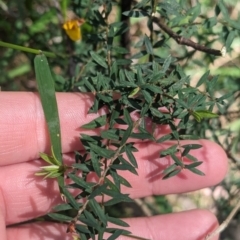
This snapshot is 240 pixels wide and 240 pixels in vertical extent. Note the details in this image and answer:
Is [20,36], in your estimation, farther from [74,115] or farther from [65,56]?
[74,115]

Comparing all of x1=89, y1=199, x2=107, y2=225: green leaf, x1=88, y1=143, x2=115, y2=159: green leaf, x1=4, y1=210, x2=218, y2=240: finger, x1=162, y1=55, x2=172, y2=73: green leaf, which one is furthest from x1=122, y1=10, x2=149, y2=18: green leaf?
x1=4, y1=210, x2=218, y2=240: finger

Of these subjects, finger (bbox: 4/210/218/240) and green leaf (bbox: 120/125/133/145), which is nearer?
green leaf (bbox: 120/125/133/145)

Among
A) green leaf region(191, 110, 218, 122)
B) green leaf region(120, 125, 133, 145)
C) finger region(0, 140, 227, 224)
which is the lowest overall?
finger region(0, 140, 227, 224)

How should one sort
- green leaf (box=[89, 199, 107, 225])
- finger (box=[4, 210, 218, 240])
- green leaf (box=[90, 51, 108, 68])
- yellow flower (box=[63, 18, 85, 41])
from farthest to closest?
finger (box=[4, 210, 218, 240]) → yellow flower (box=[63, 18, 85, 41]) → green leaf (box=[90, 51, 108, 68]) → green leaf (box=[89, 199, 107, 225])

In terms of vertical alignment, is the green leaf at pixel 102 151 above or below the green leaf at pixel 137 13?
below

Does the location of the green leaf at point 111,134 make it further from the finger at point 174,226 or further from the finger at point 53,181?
the finger at point 174,226

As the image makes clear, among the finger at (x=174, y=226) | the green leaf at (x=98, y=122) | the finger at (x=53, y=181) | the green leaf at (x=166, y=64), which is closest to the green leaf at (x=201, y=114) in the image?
the green leaf at (x=166, y=64)

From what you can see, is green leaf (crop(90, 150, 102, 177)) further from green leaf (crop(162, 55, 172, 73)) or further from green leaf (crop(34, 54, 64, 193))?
green leaf (crop(162, 55, 172, 73))

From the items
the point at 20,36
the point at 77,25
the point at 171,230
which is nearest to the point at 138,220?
the point at 171,230
